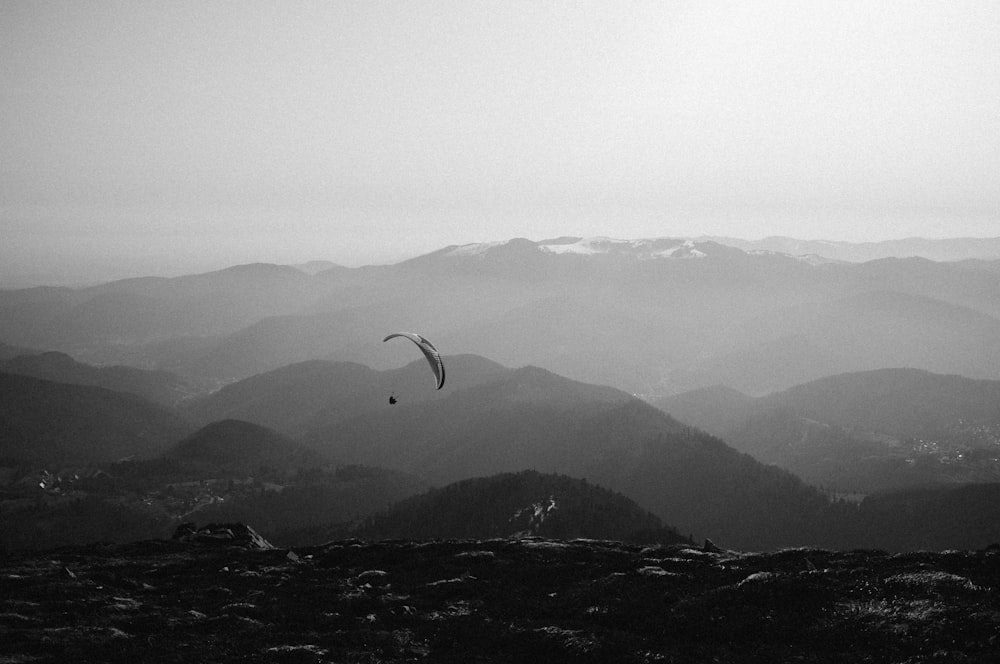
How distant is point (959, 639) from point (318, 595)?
1824 inches

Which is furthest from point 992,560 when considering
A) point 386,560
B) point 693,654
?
point 386,560

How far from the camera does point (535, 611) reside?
42.4m

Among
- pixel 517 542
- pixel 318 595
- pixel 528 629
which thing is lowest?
pixel 517 542

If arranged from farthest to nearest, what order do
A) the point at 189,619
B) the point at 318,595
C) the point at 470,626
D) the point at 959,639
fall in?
the point at 318,595, the point at 189,619, the point at 470,626, the point at 959,639

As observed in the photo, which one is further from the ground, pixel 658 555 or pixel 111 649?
pixel 111 649

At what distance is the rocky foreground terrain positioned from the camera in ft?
100

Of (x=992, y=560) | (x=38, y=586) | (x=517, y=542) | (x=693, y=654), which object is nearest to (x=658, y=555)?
(x=517, y=542)

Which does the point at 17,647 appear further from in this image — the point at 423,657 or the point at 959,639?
the point at 959,639

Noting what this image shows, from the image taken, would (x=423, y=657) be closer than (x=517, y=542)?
Yes

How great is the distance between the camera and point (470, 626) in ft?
130

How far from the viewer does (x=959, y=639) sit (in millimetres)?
27344

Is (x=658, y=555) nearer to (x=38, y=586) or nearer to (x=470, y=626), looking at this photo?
(x=470, y=626)

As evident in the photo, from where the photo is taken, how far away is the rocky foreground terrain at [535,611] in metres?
30.6

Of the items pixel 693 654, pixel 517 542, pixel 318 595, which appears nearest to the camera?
pixel 693 654
